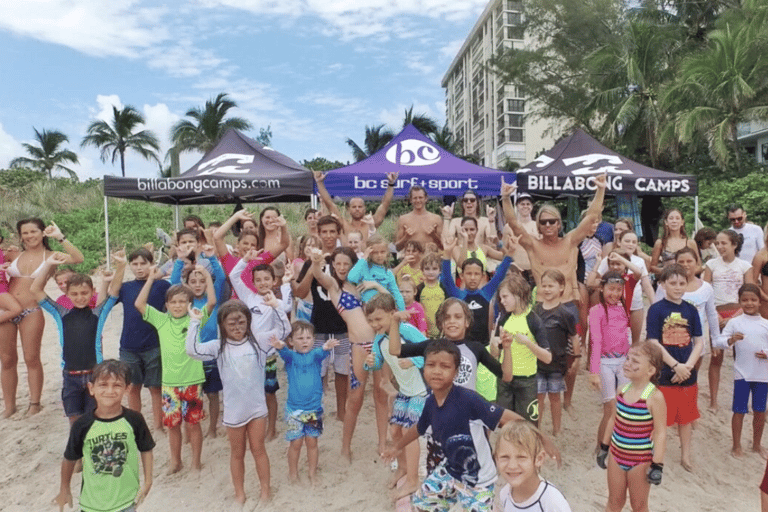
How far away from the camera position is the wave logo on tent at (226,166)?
22.9 ft

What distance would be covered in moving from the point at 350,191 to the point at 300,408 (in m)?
3.74

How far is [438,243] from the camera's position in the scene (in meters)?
6.01

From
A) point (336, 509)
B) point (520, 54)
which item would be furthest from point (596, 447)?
point (520, 54)

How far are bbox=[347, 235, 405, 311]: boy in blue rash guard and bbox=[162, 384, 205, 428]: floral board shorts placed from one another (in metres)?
1.44

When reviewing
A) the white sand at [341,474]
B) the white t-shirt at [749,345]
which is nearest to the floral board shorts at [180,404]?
the white sand at [341,474]

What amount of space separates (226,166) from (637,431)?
5966 mm

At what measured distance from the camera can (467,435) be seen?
2586mm


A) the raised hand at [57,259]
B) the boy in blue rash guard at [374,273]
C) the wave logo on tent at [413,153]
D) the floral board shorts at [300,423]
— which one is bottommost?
the floral board shorts at [300,423]

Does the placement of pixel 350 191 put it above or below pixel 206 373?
above

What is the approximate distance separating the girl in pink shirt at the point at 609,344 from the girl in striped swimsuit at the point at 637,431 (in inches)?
37.4

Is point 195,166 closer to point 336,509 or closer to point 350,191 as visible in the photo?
point 350,191

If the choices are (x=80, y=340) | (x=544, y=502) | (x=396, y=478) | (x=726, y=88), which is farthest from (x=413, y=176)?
(x=726, y=88)

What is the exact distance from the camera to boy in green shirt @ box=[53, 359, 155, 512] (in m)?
2.76

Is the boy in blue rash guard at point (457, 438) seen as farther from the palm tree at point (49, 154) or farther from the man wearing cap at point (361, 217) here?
the palm tree at point (49, 154)
